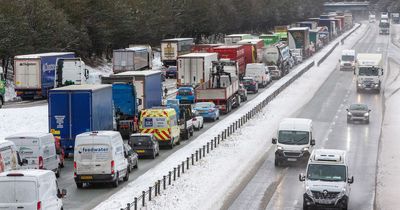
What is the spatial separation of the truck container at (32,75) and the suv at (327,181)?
39.6 meters

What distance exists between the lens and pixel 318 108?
67.1 meters

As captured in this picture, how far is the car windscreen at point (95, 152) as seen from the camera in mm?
35125

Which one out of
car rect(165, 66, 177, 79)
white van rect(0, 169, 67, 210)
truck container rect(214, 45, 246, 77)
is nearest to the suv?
white van rect(0, 169, 67, 210)

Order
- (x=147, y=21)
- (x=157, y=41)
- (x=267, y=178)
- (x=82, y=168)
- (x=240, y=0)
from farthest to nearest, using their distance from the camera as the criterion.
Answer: (x=240, y=0)
(x=157, y=41)
(x=147, y=21)
(x=267, y=178)
(x=82, y=168)

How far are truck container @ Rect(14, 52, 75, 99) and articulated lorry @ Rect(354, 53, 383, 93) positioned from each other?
2742 centimetres

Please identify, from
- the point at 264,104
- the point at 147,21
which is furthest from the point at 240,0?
the point at 264,104

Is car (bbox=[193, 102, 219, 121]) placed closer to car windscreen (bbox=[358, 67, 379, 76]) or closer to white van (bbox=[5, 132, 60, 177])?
car windscreen (bbox=[358, 67, 379, 76])

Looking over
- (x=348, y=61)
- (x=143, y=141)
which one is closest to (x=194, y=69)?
(x=143, y=141)

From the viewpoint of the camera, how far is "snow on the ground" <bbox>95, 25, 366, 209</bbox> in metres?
33.0

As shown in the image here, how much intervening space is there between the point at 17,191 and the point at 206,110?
33.8 meters

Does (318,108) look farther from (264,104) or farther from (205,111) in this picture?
(205,111)

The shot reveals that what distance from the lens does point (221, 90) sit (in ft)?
207

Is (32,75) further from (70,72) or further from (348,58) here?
(348,58)

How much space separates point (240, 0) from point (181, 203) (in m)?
148
